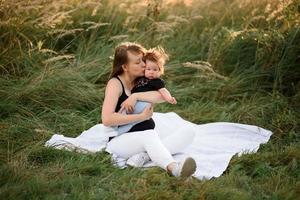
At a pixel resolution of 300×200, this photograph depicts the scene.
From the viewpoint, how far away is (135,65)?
4.64 m

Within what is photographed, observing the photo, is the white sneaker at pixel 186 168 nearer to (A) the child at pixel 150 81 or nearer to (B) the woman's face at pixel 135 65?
(A) the child at pixel 150 81

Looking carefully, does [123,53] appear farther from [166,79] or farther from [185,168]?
[166,79]

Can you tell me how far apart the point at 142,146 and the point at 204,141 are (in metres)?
0.90

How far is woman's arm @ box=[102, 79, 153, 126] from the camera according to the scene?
4.48 m

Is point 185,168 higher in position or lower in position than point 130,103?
lower

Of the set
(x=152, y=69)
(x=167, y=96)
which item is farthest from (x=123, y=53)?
(x=167, y=96)

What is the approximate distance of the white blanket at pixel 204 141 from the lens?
4562 mm

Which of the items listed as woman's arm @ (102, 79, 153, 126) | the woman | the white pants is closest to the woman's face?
the woman

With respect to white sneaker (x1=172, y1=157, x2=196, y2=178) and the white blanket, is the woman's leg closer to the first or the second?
the white blanket

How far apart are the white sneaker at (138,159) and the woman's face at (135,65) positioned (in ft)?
2.16

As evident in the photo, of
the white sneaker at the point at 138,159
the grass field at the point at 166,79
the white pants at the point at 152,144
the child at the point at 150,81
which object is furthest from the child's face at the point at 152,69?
the grass field at the point at 166,79

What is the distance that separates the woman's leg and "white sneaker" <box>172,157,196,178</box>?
0.18 meters

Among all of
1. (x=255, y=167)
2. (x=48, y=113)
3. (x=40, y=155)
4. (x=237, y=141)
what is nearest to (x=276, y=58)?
(x=237, y=141)

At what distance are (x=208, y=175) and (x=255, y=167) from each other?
1.36ft
